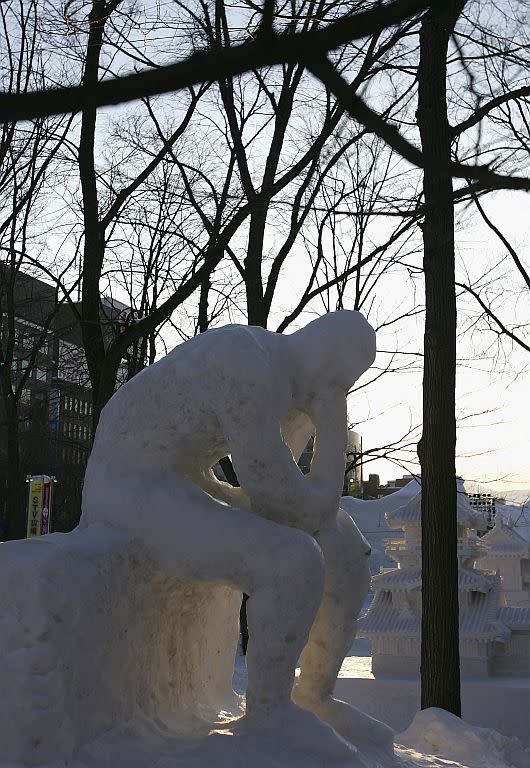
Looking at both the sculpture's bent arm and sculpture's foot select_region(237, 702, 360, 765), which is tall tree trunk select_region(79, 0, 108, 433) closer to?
the sculpture's bent arm

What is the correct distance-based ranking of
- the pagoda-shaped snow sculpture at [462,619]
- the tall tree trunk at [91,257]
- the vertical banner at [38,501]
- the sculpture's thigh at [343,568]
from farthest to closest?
the pagoda-shaped snow sculpture at [462,619] < the vertical banner at [38,501] < the tall tree trunk at [91,257] < the sculpture's thigh at [343,568]

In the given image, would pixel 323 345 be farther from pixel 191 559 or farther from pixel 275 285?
pixel 275 285

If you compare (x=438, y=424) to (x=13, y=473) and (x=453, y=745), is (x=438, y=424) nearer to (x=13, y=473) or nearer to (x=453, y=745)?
(x=453, y=745)

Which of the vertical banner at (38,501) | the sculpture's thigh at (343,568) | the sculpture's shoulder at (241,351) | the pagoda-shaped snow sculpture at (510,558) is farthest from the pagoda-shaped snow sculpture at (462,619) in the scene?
the sculpture's shoulder at (241,351)

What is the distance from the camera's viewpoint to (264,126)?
9.96 m

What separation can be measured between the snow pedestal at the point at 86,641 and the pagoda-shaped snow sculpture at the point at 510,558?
46.8ft

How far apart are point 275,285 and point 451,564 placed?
4.09 meters

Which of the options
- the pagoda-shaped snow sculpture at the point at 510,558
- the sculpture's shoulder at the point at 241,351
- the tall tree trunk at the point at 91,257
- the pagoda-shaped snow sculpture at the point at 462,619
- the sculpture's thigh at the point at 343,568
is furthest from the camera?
the pagoda-shaped snow sculpture at the point at 510,558

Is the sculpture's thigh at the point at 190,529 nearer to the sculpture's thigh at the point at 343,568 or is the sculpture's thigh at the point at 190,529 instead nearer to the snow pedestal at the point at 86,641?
the snow pedestal at the point at 86,641

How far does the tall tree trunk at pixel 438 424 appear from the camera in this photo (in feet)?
21.8

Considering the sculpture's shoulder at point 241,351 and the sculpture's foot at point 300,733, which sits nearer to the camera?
the sculpture's foot at point 300,733

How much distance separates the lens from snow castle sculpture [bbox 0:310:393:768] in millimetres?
3260

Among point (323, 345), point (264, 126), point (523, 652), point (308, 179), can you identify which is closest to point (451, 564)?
point (323, 345)

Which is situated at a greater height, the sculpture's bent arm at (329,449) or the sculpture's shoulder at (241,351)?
the sculpture's shoulder at (241,351)
